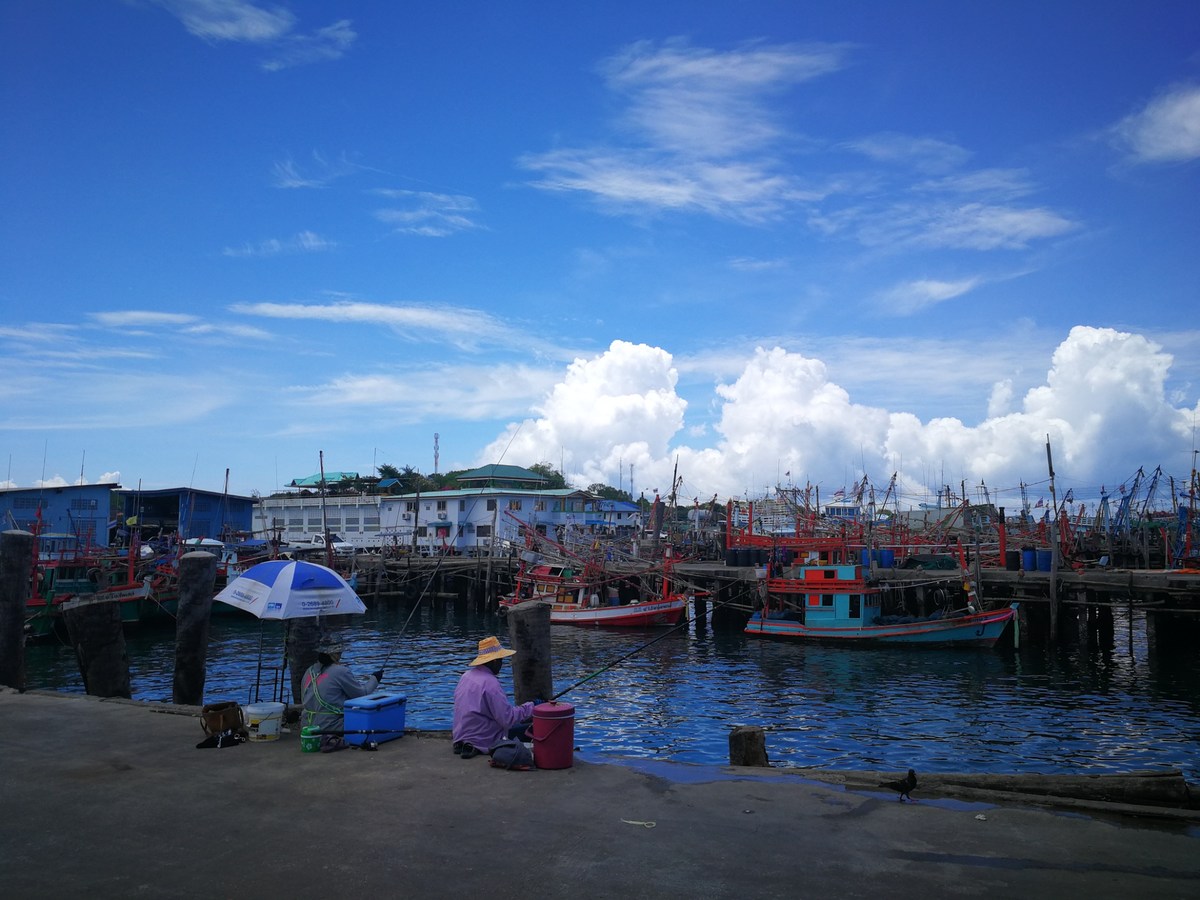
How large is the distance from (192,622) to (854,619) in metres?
25.0

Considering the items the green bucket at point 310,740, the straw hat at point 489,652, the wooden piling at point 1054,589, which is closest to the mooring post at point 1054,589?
the wooden piling at point 1054,589

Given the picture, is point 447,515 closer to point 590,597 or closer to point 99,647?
point 590,597

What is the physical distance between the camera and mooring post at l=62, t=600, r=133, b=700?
48.3 feet

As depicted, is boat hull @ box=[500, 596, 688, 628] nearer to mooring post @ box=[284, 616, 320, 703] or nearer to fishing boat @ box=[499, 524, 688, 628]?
fishing boat @ box=[499, 524, 688, 628]

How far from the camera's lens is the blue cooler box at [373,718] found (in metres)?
9.69

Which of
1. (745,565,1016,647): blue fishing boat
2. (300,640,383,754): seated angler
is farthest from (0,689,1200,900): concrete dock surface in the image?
(745,565,1016,647): blue fishing boat

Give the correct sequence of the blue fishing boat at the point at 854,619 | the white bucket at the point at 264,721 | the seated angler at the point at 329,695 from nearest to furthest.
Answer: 1. the seated angler at the point at 329,695
2. the white bucket at the point at 264,721
3. the blue fishing boat at the point at 854,619

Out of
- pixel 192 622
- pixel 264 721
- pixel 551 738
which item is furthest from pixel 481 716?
pixel 192 622

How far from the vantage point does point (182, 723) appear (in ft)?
36.0

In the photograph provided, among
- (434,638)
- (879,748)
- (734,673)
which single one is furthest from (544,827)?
(434,638)

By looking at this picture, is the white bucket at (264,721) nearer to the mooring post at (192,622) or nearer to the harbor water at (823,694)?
the harbor water at (823,694)

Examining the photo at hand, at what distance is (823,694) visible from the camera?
941 inches

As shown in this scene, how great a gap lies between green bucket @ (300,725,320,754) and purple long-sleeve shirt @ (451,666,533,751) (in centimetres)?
155

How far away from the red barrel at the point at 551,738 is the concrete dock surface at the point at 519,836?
131mm
